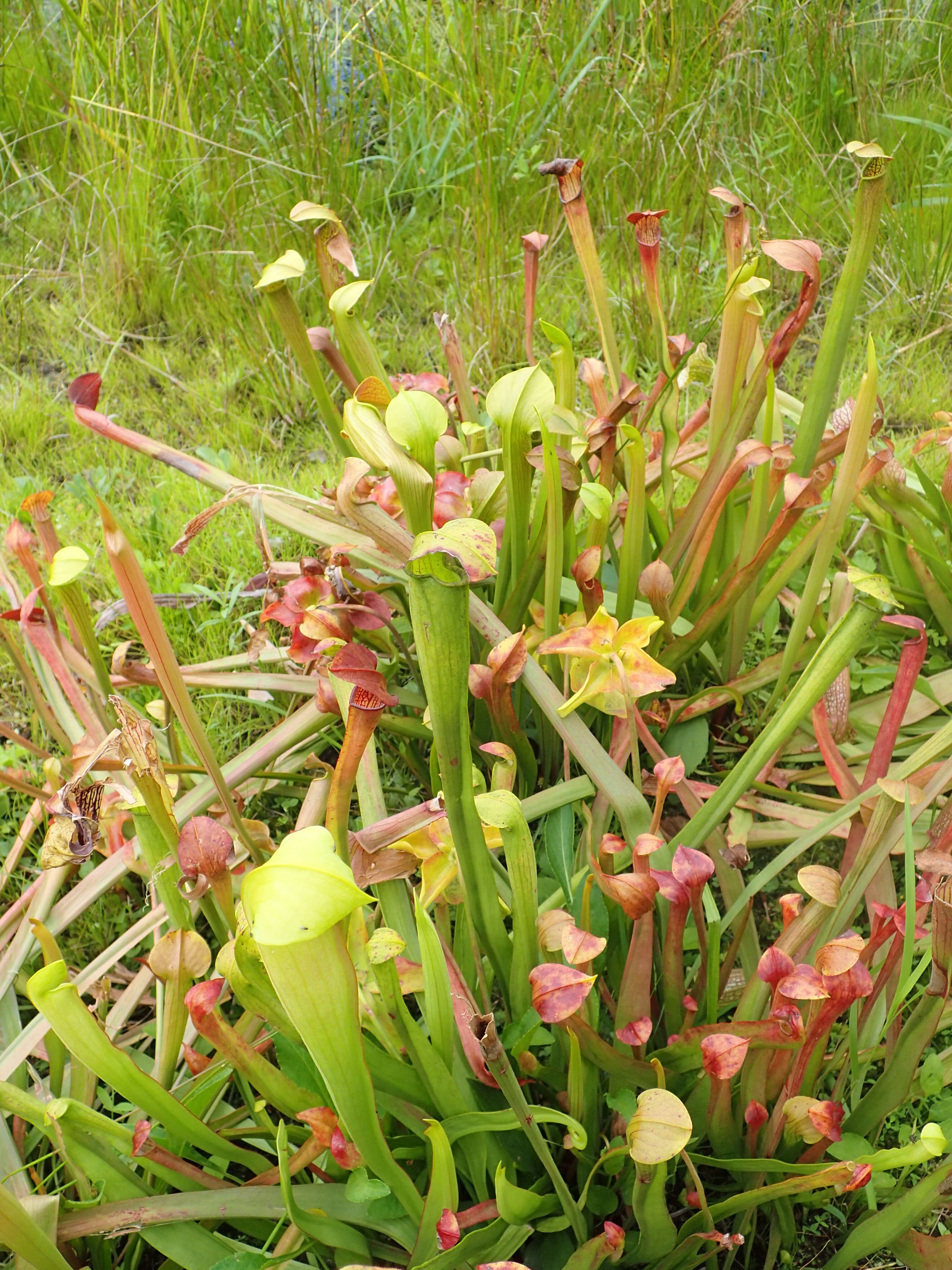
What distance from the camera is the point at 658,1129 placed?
0.68 meters

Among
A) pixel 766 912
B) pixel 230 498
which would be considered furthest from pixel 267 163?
pixel 766 912

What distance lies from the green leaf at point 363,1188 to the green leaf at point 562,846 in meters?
0.30

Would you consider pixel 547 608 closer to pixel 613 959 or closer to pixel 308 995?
pixel 613 959

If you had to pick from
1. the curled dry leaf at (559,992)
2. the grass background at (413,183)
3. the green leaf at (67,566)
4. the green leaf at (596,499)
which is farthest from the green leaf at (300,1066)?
the grass background at (413,183)

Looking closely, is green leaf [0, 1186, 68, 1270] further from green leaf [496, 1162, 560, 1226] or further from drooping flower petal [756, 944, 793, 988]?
drooping flower petal [756, 944, 793, 988]

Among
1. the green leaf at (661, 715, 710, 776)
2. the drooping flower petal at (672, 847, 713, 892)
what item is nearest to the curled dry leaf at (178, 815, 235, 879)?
the drooping flower petal at (672, 847, 713, 892)

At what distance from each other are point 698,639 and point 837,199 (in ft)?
6.14

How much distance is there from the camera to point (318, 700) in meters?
1.00

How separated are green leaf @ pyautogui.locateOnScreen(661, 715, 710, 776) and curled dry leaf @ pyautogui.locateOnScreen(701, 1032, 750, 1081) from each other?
47 cm

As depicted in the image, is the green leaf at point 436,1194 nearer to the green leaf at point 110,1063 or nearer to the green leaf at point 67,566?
the green leaf at point 110,1063

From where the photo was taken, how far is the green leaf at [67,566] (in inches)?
31.5

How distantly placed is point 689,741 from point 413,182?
2.25 m

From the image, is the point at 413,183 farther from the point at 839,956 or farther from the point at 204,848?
the point at 839,956

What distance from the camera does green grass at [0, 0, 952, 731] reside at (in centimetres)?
221
